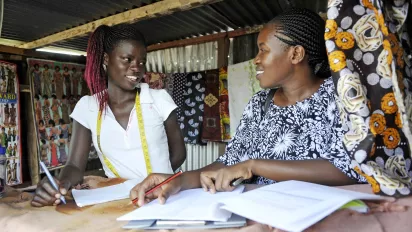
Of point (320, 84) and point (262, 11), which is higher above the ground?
point (262, 11)

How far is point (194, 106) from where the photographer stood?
4.65 metres

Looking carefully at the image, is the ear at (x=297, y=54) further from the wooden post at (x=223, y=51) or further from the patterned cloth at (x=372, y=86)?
the wooden post at (x=223, y=51)

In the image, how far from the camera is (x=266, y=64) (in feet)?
4.63

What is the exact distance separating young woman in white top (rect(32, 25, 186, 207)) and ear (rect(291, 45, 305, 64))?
79 cm

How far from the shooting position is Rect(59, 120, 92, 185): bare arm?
148 centimetres

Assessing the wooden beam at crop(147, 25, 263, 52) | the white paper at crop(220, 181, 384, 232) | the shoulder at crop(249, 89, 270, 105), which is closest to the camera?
the white paper at crop(220, 181, 384, 232)

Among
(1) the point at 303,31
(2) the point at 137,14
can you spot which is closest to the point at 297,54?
(1) the point at 303,31

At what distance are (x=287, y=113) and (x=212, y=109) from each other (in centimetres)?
316

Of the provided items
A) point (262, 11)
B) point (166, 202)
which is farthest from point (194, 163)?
point (166, 202)

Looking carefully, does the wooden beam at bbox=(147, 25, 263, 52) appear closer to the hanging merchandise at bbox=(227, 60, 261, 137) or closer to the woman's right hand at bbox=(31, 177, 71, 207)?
the hanging merchandise at bbox=(227, 60, 261, 137)

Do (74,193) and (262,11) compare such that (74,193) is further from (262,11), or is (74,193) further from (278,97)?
(262,11)

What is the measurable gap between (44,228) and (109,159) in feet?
3.36

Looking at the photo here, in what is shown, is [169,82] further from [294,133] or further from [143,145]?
[294,133]

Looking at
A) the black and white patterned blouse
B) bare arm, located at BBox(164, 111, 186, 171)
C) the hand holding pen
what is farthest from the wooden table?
bare arm, located at BBox(164, 111, 186, 171)
